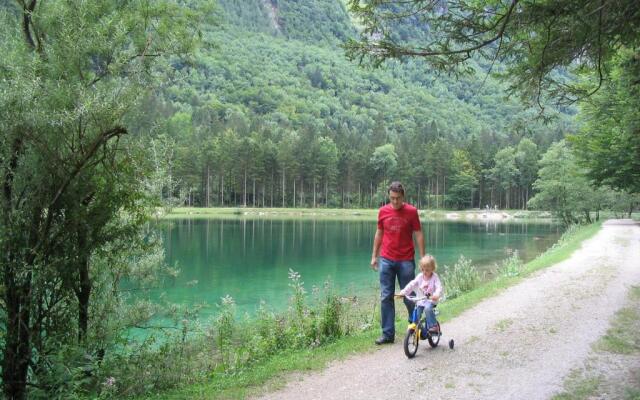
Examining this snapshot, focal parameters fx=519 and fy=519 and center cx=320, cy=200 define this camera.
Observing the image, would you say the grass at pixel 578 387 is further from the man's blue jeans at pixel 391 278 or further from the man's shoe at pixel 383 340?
the man's shoe at pixel 383 340

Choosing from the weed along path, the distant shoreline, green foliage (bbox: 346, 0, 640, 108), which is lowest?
the distant shoreline

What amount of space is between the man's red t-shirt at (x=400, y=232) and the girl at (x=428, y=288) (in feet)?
1.29

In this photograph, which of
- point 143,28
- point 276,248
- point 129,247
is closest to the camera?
point 129,247

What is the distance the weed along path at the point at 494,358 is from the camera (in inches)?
237

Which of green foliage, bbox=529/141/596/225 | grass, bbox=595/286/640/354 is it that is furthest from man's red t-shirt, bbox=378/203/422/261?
green foliage, bbox=529/141/596/225

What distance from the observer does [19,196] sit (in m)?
5.68

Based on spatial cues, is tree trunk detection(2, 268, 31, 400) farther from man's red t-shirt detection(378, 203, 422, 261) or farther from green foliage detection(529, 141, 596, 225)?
green foliage detection(529, 141, 596, 225)

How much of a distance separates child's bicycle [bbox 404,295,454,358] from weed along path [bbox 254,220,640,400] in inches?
5.3

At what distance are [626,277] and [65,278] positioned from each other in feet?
47.8

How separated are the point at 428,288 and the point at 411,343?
32.7 inches

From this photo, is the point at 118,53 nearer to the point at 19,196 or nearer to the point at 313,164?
the point at 19,196

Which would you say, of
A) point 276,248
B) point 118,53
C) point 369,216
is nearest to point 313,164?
point 369,216

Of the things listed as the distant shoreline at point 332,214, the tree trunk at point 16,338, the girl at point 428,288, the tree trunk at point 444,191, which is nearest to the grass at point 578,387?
the girl at point 428,288

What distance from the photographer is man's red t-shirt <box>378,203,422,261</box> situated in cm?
776
